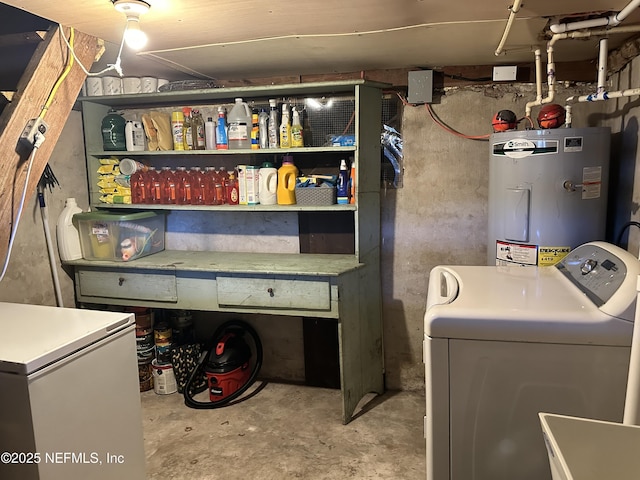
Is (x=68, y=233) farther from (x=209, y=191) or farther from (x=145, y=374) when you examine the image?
(x=145, y=374)

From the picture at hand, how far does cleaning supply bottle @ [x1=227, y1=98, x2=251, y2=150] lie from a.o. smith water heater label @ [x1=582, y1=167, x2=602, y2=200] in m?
1.70

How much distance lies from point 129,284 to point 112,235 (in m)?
0.31

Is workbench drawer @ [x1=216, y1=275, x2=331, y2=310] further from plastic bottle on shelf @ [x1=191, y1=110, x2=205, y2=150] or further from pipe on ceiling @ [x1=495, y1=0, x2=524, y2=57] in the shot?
pipe on ceiling @ [x1=495, y1=0, x2=524, y2=57]

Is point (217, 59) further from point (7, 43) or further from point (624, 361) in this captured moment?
point (624, 361)

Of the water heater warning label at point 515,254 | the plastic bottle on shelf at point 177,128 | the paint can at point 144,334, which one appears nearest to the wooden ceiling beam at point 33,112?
the plastic bottle on shelf at point 177,128

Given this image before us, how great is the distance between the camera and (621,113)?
6.81 feet

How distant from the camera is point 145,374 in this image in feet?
9.45

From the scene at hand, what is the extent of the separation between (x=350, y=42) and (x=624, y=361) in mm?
1642

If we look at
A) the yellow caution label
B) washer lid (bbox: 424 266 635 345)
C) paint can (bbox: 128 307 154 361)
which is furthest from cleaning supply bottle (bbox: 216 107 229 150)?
the yellow caution label

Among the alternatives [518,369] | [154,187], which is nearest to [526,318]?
[518,369]

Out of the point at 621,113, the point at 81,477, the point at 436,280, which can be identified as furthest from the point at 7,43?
the point at 621,113

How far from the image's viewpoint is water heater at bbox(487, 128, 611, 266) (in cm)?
187

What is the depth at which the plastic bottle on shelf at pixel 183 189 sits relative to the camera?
8.97 ft

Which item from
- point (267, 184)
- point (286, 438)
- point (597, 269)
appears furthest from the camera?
point (267, 184)
